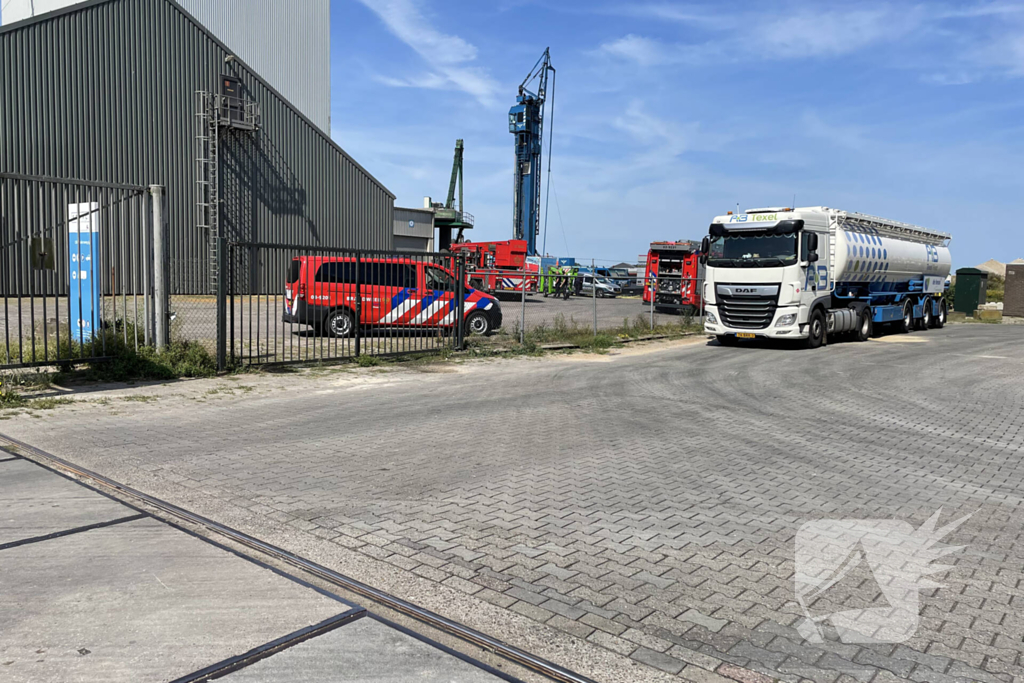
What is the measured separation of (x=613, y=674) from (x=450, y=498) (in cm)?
273

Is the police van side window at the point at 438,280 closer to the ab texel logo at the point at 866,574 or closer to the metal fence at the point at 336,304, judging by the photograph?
the metal fence at the point at 336,304

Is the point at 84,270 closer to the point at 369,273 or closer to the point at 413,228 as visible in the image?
the point at 369,273

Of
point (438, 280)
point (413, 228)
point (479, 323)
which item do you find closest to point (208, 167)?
point (479, 323)

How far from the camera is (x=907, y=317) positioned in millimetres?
26766

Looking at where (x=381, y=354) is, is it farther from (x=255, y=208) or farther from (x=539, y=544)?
(x=255, y=208)

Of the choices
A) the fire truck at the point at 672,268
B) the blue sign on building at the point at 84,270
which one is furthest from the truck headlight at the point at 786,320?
the fire truck at the point at 672,268

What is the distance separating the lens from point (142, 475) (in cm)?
653

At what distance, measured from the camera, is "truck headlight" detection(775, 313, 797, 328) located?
1916 centimetres

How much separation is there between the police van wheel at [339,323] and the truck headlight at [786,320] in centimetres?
1059

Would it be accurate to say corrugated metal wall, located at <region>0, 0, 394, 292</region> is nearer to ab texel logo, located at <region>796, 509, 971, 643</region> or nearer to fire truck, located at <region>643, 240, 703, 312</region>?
fire truck, located at <region>643, 240, 703, 312</region>

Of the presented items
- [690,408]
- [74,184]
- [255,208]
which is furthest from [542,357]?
[255,208]

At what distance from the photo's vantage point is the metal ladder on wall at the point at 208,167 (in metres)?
32.0

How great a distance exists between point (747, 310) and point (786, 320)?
3.34 feet

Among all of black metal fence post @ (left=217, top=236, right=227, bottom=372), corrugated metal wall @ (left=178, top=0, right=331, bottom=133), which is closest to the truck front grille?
black metal fence post @ (left=217, top=236, right=227, bottom=372)
